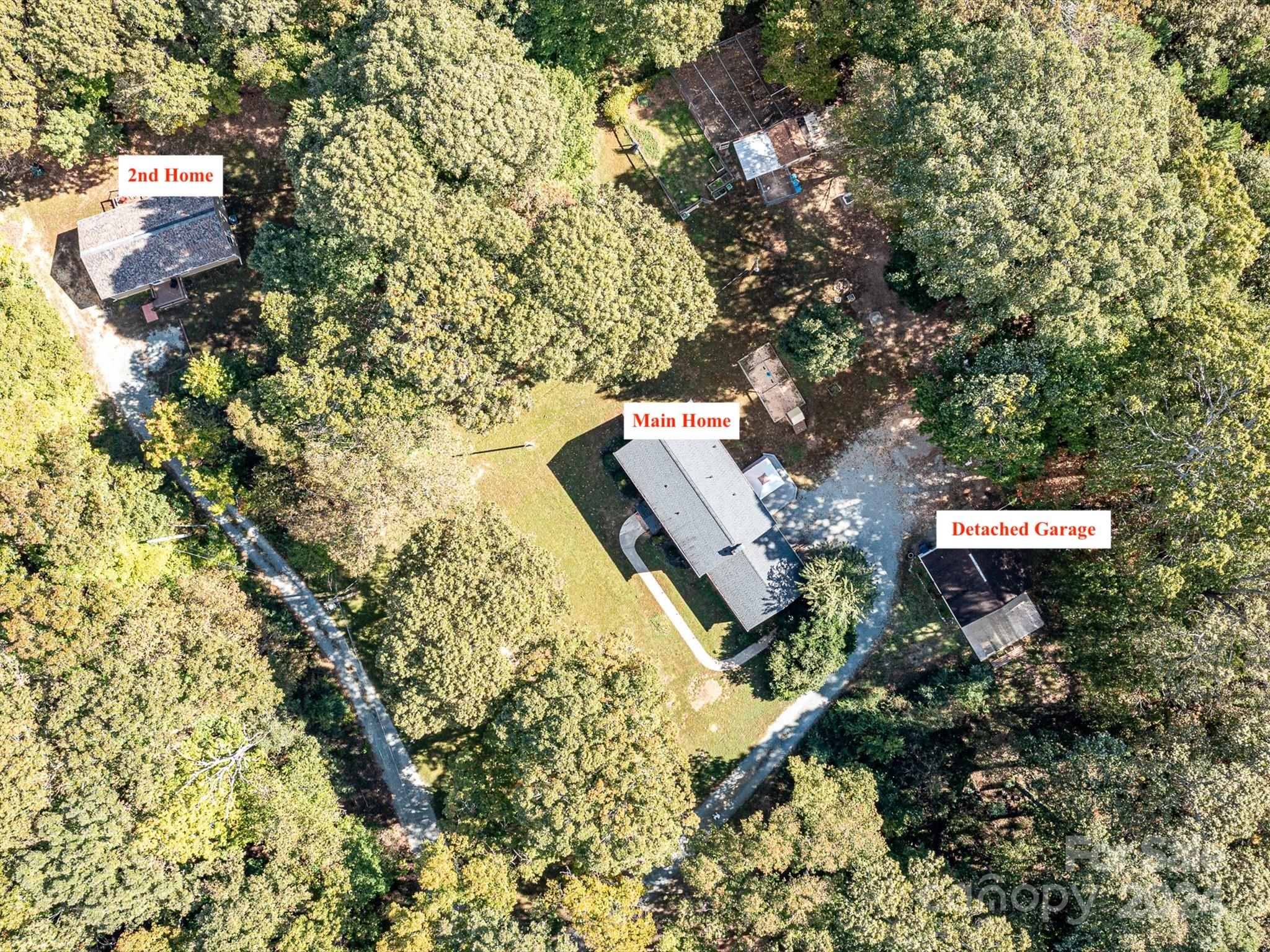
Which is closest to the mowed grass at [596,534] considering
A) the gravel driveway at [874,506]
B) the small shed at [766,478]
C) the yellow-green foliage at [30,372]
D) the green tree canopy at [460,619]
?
the gravel driveway at [874,506]

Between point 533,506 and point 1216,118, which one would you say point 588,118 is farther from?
point 1216,118

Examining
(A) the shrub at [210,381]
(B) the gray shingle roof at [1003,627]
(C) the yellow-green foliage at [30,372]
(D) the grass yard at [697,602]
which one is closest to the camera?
(C) the yellow-green foliage at [30,372]

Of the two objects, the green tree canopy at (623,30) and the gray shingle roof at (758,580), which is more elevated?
the green tree canopy at (623,30)

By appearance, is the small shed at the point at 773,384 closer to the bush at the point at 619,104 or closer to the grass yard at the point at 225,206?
the bush at the point at 619,104

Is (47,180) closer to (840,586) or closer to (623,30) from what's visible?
(623,30)

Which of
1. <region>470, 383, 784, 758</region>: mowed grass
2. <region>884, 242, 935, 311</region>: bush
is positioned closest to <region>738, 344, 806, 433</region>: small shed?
<region>884, 242, 935, 311</region>: bush

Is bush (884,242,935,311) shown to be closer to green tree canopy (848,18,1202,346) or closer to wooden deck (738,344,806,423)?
green tree canopy (848,18,1202,346)

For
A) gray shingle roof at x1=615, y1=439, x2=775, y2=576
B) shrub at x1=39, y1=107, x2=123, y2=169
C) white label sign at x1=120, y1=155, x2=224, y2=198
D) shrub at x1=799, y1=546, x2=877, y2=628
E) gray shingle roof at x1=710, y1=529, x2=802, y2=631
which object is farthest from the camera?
white label sign at x1=120, y1=155, x2=224, y2=198
